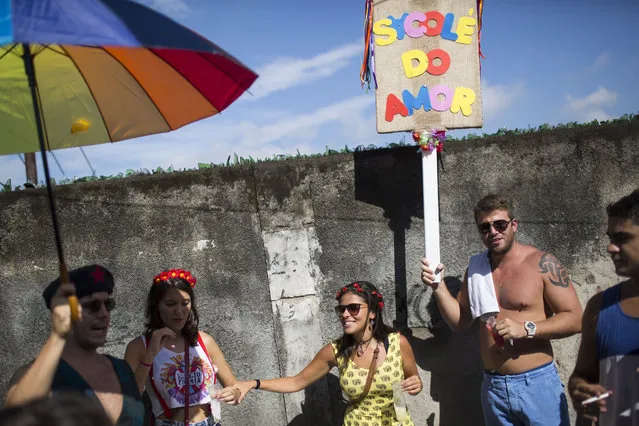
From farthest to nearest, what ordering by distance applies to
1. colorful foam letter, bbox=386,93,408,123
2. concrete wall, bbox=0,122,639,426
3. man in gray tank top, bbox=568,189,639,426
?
concrete wall, bbox=0,122,639,426, colorful foam letter, bbox=386,93,408,123, man in gray tank top, bbox=568,189,639,426

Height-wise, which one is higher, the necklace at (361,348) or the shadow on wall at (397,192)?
the shadow on wall at (397,192)

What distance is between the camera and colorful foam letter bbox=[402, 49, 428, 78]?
3.91 metres

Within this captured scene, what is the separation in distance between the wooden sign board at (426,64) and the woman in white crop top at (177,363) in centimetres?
168

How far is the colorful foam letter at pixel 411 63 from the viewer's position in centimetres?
391

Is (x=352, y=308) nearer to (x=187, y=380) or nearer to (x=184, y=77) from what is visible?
(x=187, y=380)

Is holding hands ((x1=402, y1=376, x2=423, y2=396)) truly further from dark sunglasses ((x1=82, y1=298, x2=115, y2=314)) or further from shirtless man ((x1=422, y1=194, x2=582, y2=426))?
dark sunglasses ((x1=82, y1=298, x2=115, y2=314))

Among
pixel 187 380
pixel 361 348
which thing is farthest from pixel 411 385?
pixel 187 380

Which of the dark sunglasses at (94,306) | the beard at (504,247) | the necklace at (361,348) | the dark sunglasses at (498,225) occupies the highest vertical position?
the dark sunglasses at (498,225)

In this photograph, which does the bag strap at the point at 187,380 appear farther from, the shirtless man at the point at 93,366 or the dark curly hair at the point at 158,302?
the shirtless man at the point at 93,366

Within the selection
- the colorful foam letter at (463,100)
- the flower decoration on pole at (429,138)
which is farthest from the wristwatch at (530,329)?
the colorful foam letter at (463,100)

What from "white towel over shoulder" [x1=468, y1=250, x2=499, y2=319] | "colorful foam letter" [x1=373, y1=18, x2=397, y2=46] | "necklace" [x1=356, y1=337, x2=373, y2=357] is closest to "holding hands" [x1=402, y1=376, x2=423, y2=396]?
"necklace" [x1=356, y1=337, x2=373, y2=357]

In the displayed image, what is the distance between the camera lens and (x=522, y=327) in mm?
3447

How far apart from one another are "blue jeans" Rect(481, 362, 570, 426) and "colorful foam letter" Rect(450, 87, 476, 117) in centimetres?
163

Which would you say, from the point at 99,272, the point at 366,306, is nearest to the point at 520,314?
the point at 366,306
